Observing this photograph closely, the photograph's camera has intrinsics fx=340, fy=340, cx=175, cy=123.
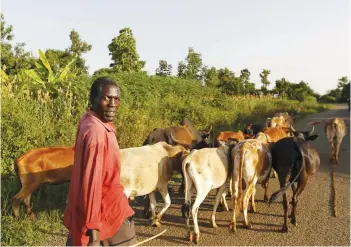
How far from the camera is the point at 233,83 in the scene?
2881cm

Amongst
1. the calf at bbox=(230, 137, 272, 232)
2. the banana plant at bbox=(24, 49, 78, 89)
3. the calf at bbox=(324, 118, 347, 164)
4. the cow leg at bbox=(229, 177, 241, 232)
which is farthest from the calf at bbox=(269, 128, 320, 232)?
the banana plant at bbox=(24, 49, 78, 89)

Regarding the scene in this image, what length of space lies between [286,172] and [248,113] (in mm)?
12937

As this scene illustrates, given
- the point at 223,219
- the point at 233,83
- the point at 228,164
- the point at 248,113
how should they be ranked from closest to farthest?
1. the point at 228,164
2. the point at 223,219
3. the point at 248,113
4. the point at 233,83

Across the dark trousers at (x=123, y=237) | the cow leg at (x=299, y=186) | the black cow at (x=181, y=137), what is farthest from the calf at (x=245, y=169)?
the dark trousers at (x=123, y=237)

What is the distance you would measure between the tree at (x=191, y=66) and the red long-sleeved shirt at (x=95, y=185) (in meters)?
19.6

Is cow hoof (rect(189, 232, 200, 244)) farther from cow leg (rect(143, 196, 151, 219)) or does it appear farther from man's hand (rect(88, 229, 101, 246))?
man's hand (rect(88, 229, 101, 246))

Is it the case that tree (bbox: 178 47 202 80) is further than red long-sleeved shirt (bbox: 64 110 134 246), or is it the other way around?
tree (bbox: 178 47 202 80)

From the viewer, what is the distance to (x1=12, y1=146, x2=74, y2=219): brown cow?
17.9 feet

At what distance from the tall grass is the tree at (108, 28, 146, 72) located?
521cm

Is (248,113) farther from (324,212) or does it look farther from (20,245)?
(20,245)

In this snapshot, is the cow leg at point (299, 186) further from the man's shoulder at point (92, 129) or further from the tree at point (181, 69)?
the tree at point (181, 69)

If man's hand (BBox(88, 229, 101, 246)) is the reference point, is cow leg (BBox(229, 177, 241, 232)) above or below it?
below

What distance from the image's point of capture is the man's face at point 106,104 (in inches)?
98.7

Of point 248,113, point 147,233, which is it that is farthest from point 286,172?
point 248,113
